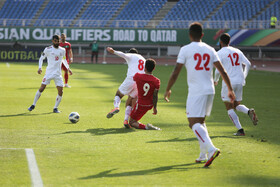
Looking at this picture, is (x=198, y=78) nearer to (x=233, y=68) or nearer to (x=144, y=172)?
(x=144, y=172)

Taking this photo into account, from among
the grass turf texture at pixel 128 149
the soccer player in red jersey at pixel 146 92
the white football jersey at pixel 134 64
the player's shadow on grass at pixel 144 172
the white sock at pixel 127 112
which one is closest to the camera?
the grass turf texture at pixel 128 149

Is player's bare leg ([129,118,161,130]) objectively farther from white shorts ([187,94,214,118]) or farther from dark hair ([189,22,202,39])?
dark hair ([189,22,202,39])

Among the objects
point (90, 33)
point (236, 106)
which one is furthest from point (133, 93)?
point (90, 33)

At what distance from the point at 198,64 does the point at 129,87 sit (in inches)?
188

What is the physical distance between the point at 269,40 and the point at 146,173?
38.0m

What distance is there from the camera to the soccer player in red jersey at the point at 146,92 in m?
11.5

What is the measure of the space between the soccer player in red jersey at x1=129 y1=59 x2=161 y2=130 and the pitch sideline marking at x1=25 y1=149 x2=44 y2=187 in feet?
10.9

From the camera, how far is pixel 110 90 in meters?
22.0

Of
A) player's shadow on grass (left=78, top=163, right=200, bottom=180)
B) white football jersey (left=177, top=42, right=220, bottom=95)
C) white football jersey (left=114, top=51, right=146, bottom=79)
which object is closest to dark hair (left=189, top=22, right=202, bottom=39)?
white football jersey (left=177, top=42, right=220, bottom=95)

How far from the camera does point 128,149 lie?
9.40 meters

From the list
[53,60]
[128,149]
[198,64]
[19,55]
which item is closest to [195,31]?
[198,64]

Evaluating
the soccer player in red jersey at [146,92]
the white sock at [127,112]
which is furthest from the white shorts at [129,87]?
the soccer player in red jersey at [146,92]

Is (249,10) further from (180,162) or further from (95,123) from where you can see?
(180,162)

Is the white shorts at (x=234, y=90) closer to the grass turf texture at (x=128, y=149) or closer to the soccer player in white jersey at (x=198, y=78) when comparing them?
the grass turf texture at (x=128, y=149)
